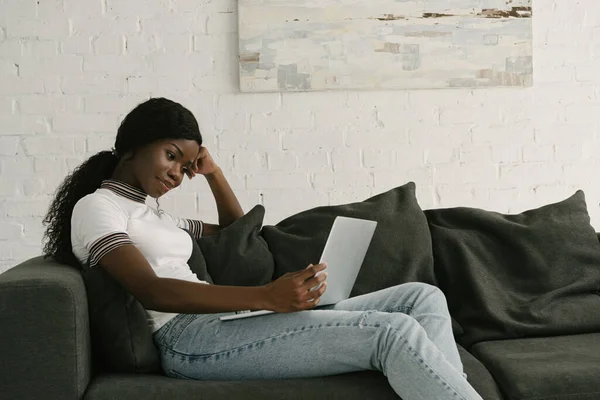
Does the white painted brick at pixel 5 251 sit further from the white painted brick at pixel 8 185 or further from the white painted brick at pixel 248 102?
the white painted brick at pixel 248 102

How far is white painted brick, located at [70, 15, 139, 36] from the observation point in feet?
10.4

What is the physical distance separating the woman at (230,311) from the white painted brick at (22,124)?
114 cm

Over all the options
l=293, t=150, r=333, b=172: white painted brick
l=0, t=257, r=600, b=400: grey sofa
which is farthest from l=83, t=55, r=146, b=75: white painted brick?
l=0, t=257, r=600, b=400: grey sofa

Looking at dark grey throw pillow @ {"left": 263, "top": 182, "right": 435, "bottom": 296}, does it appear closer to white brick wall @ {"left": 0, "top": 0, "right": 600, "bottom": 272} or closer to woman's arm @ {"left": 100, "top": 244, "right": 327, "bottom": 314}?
woman's arm @ {"left": 100, "top": 244, "right": 327, "bottom": 314}

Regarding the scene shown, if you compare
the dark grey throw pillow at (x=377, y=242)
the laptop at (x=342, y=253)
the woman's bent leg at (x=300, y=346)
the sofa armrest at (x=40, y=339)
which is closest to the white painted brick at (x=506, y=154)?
the dark grey throw pillow at (x=377, y=242)

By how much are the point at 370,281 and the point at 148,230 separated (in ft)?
2.40

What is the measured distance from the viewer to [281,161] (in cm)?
326

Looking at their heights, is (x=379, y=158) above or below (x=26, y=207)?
above

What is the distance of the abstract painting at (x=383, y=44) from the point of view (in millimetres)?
3213

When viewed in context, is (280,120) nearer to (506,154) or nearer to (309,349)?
(506,154)

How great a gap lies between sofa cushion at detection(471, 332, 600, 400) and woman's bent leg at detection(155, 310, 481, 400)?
0.32m

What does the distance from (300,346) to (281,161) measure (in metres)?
1.51

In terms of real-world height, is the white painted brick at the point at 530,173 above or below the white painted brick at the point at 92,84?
below

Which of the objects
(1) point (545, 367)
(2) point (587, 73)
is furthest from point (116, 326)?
(2) point (587, 73)
